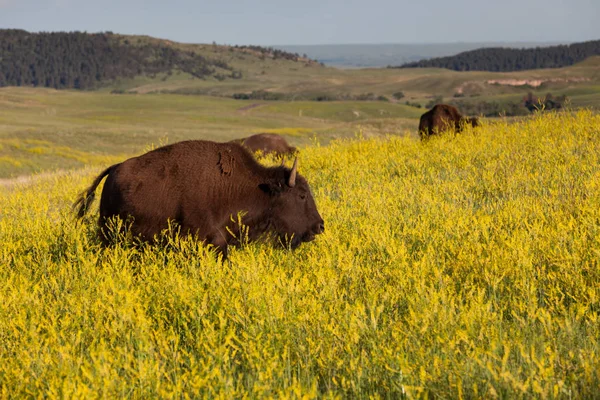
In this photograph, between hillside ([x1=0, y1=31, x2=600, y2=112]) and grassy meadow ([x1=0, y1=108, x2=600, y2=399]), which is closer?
grassy meadow ([x1=0, y1=108, x2=600, y2=399])

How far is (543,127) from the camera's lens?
40.4 ft

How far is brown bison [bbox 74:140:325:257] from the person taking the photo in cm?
614

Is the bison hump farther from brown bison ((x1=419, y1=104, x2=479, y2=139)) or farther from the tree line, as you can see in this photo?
the tree line

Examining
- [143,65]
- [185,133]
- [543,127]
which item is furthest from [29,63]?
[543,127]

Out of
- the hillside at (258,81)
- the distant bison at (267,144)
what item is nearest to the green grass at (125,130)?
the distant bison at (267,144)

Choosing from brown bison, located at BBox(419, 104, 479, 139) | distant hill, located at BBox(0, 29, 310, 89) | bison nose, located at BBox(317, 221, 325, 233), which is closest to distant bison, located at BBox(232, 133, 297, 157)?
brown bison, located at BBox(419, 104, 479, 139)

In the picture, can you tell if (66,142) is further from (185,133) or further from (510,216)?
(510,216)

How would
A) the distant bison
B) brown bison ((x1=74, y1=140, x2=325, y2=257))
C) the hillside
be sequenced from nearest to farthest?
1. brown bison ((x1=74, y1=140, x2=325, y2=257))
2. the distant bison
3. the hillside

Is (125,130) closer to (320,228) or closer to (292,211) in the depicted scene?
(292,211)

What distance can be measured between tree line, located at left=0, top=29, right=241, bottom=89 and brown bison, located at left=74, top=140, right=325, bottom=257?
18478 cm

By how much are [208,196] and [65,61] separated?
196604 millimetres

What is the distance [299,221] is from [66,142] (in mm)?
33452

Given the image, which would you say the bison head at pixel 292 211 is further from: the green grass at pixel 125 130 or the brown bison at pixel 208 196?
the green grass at pixel 125 130

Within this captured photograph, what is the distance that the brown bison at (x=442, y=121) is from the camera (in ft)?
51.5
